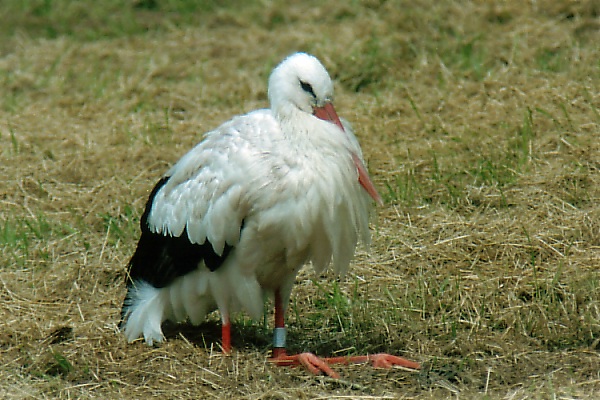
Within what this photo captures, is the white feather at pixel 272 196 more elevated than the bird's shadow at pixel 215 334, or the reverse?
the white feather at pixel 272 196

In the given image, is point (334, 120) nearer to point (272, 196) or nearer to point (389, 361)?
point (272, 196)

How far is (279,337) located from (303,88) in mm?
1159

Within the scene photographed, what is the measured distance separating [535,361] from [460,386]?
1.22 feet

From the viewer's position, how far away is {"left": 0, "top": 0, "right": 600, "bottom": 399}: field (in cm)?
419

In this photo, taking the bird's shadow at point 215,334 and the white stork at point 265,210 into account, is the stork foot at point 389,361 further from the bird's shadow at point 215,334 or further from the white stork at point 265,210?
the bird's shadow at point 215,334

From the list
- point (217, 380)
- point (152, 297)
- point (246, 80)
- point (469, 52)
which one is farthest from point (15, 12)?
point (217, 380)

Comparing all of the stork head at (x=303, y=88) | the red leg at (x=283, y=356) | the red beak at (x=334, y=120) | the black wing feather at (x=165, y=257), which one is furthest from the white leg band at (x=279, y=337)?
the stork head at (x=303, y=88)

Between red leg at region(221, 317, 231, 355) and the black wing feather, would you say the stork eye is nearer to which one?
the black wing feather

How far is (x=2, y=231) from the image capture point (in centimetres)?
560

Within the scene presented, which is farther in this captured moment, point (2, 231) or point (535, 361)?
point (2, 231)

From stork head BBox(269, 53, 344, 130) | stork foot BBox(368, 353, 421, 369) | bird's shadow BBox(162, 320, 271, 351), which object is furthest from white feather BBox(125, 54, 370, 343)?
stork foot BBox(368, 353, 421, 369)

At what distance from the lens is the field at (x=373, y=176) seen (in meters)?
4.19

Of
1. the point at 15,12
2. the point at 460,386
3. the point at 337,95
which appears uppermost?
the point at 15,12

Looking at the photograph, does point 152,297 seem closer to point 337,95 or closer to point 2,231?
point 2,231
